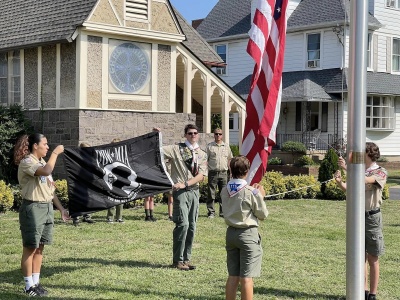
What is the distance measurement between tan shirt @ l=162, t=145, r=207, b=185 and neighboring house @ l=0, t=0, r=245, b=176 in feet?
24.9

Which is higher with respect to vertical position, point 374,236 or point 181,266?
point 374,236

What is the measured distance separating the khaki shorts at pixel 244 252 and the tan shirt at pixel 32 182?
2.34 meters

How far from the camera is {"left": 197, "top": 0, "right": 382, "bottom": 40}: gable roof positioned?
32375 mm

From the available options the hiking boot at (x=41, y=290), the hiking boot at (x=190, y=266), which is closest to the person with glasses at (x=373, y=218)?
the hiking boot at (x=190, y=266)

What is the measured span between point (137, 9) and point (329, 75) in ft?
54.4

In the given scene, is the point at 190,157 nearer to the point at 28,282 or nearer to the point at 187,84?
the point at 28,282

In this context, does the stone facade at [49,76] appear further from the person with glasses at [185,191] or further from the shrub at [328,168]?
the shrub at [328,168]

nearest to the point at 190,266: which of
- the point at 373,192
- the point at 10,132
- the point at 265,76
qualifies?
the point at 373,192

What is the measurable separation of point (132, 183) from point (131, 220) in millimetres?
4746

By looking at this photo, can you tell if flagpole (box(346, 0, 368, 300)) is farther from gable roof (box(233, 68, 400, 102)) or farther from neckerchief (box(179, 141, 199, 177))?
gable roof (box(233, 68, 400, 102))

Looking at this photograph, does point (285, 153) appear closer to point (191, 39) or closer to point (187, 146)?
point (191, 39)

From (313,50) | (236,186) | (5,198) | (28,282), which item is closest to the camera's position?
(236,186)

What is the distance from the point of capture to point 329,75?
32.2m

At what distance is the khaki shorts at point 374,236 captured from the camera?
24.9 feet
